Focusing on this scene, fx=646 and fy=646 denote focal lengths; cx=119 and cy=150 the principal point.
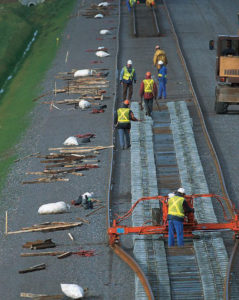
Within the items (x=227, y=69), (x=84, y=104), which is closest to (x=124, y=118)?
(x=227, y=69)

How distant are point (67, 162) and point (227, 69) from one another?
7342 millimetres

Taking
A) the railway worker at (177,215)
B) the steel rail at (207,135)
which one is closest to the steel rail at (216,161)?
the steel rail at (207,135)

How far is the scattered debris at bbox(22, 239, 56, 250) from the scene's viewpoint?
16.6 meters

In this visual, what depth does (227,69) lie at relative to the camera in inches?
981

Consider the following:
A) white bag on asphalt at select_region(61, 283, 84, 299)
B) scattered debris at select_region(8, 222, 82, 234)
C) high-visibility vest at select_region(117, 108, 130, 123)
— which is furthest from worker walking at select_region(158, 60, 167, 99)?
white bag on asphalt at select_region(61, 283, 84, 299)

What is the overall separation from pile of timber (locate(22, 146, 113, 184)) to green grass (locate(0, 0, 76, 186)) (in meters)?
1.54

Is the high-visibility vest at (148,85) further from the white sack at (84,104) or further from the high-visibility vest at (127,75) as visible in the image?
the white sack at (84,104)

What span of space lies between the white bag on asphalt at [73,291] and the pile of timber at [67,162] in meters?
6.92

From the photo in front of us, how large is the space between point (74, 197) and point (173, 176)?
329 cm

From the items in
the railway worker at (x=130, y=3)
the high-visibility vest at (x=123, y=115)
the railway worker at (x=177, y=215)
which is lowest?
the railway worker at (x=130, y=3)

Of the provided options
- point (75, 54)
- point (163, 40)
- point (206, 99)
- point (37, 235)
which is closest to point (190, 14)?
point (163, 40)

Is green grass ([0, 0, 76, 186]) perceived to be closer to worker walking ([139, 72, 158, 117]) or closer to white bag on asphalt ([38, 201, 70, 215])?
A: white bag on asphalt ([38, 201, 70, 215])

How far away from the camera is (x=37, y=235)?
17.4 m

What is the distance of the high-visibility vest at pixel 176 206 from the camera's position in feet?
50.6
